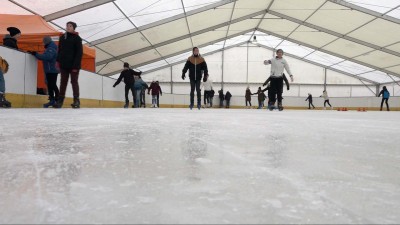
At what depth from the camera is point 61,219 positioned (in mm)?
542

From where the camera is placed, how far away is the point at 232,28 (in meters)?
21.1

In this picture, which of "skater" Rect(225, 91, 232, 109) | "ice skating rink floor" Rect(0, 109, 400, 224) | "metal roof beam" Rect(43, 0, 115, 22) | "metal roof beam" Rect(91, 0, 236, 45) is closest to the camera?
"ice skating rink floor" Rect(0, 109, 400, 224)

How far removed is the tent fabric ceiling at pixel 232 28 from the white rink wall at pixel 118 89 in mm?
1982

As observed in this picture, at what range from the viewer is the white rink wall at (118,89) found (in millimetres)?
6898

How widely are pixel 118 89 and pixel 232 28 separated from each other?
10462mm

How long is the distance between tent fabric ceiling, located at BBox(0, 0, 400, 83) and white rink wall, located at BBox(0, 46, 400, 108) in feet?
6.50

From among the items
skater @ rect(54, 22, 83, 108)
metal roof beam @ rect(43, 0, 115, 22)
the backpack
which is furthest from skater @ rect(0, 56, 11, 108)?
metal roof beam @ rect(43, 0, 115, 22)

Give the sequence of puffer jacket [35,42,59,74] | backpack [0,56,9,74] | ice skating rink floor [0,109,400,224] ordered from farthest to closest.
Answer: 1. puffer jacket [35,42,59,74]
2. backpack [0,56,9,74]
3. ice skating rink floor [0,109,400,224]

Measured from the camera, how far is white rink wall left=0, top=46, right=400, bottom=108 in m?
6.90

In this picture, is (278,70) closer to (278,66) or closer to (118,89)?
(278,66)

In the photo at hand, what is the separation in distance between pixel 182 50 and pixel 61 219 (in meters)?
22.8

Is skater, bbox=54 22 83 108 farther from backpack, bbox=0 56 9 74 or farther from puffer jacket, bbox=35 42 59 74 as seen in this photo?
backpack, bbox=0 56 9 74

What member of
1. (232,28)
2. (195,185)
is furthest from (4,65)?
(232,28)

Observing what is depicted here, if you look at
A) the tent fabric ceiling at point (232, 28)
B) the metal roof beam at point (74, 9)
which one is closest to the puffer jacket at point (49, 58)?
the tent fabric ceiling at point (232, 28)
